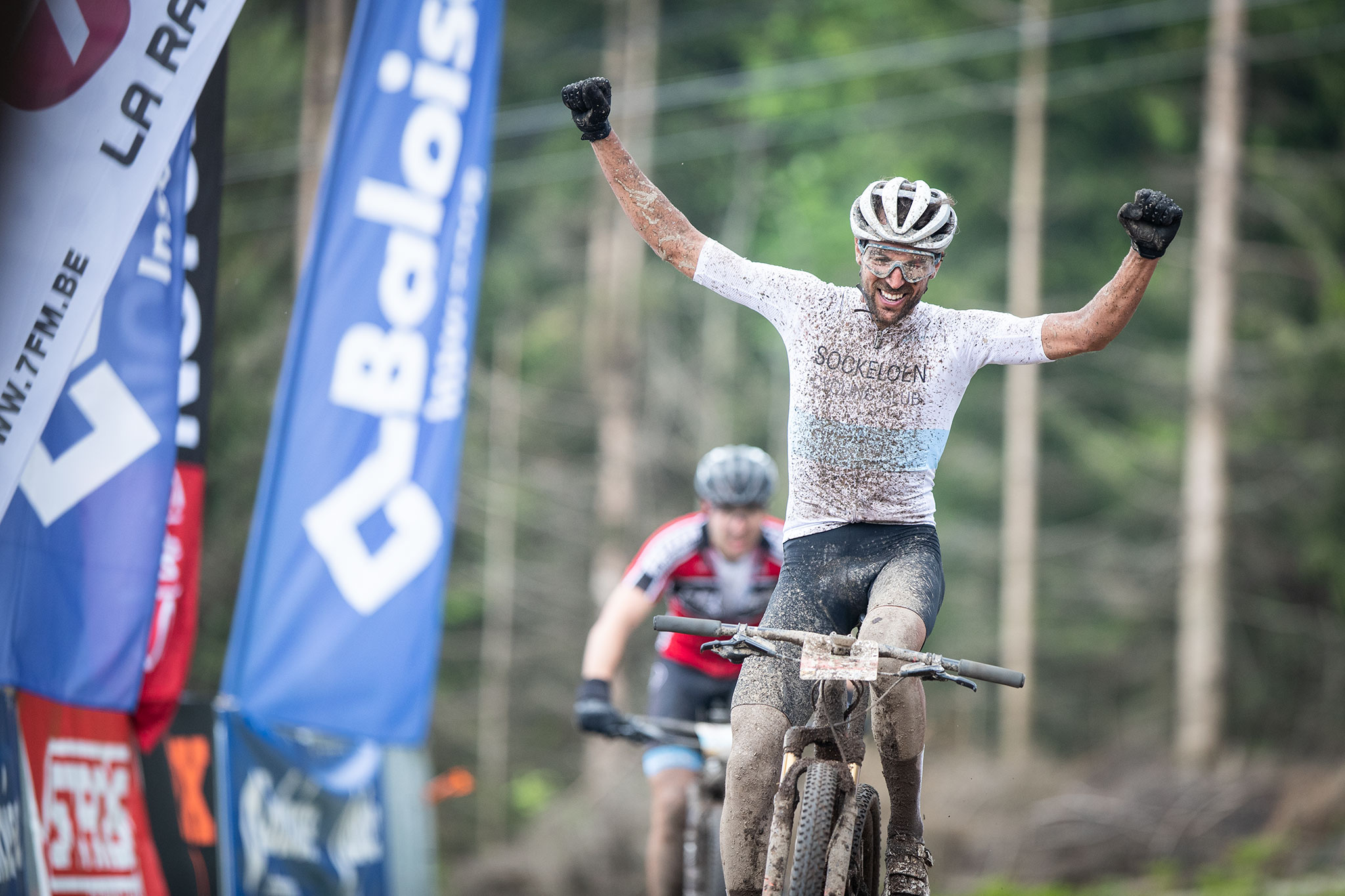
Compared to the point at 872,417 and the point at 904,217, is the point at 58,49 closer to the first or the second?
the point at 904,217

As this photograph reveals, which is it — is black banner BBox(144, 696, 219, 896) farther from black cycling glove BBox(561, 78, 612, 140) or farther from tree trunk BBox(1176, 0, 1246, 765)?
tree trunk BBox(1176, 0, 1246, 765)

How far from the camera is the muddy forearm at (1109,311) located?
16.0 ft

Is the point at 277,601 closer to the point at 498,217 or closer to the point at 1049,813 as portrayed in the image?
the point at 1049,813

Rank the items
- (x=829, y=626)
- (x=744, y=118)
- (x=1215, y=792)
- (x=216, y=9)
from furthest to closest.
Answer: (x=744, y=118) → (x=1215, y=792) → (x=216, y=9) → (x=829, y=626)

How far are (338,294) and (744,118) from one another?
76.5 feet

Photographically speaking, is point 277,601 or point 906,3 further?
point 906,3

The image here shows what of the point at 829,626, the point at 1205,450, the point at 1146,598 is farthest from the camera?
the point at 1146,598

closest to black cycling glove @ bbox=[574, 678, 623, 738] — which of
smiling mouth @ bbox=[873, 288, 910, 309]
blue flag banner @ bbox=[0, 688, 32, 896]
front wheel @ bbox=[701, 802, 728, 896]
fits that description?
front wheel @ bbox=[701, 802, 728, 896]

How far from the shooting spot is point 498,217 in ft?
107

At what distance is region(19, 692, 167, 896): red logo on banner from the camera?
20.1ft

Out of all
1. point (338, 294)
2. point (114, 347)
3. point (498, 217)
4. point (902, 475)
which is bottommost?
point (902, 475)

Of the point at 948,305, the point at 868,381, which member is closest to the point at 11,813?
the point at 868,381

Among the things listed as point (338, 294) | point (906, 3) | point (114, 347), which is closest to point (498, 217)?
point (906, 3)

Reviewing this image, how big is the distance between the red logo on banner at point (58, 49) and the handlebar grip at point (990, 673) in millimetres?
3855
